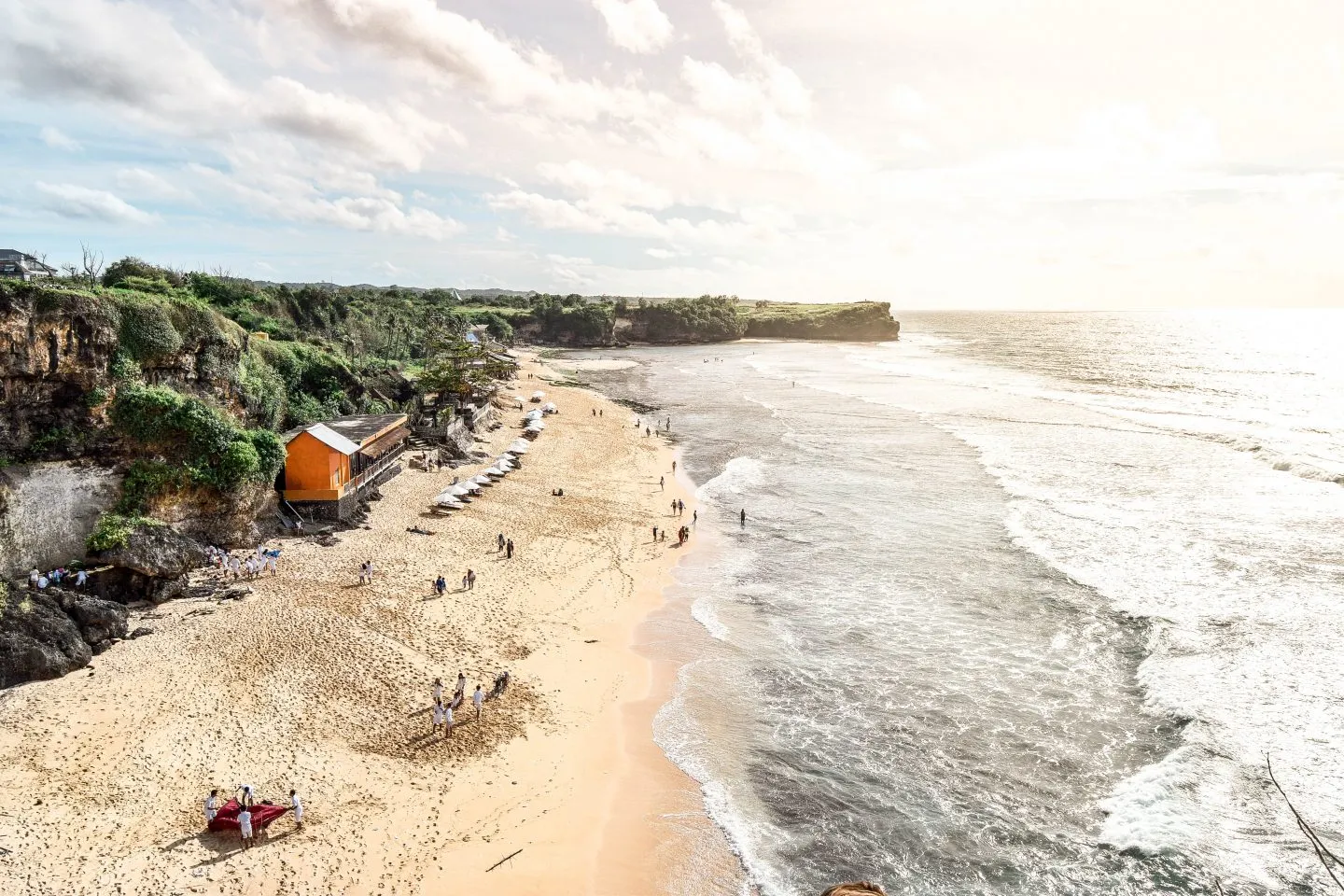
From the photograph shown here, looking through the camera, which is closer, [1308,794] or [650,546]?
[1308,794]

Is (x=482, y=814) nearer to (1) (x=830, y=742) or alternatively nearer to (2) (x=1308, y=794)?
(1) (x=830, y=742)

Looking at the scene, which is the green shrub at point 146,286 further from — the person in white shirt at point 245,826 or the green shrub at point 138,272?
the person in white shirt at point 245,826

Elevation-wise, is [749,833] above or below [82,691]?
below

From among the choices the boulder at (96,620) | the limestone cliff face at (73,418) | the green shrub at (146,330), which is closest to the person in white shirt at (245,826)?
the boulder at (96,620)

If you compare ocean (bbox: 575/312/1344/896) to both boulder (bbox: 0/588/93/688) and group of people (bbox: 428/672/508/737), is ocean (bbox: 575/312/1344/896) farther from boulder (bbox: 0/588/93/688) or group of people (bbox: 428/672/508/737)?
boulder (bbox: 0/588/93/688)

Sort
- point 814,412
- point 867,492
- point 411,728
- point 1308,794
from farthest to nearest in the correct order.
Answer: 1. point 814,412
2. point 867,492
3. point 411,728
4. point 1308,794

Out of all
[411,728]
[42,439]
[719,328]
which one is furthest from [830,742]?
[719,328]

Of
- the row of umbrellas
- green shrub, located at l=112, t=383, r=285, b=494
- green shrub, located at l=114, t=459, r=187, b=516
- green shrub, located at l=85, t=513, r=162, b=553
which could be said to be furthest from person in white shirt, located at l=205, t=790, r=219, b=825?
the row of umbrellas

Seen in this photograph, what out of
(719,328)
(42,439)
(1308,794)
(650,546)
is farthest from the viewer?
(719,328)
